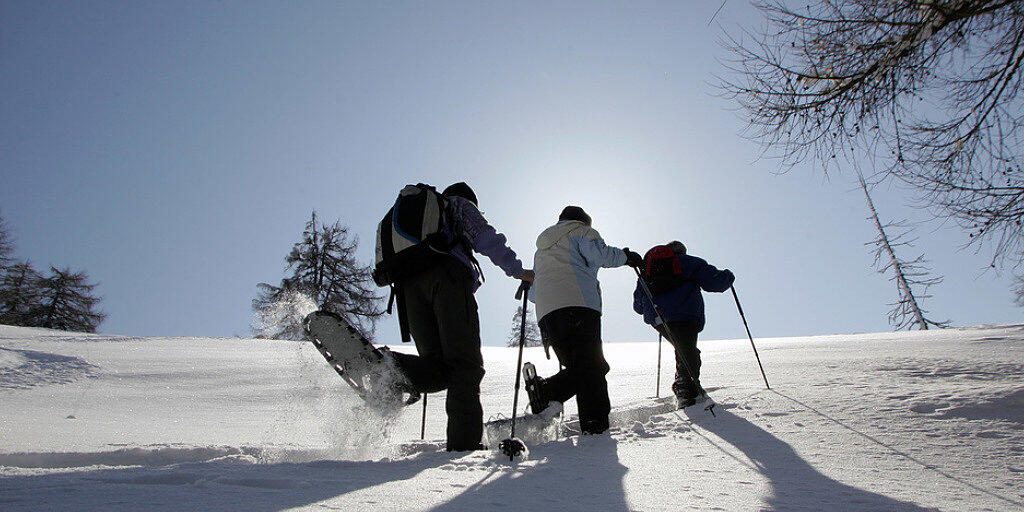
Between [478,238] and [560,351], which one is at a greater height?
[478,238]

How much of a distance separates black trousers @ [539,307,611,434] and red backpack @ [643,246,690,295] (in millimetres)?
1510

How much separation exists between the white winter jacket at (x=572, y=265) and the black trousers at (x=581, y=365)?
8cm

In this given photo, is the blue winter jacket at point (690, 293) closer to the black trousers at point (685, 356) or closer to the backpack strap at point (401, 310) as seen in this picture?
the black trousers at point (685, 356)

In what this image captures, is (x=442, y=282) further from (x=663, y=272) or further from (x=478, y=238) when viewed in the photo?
(x=663, y=272)

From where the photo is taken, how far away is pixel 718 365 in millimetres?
7285

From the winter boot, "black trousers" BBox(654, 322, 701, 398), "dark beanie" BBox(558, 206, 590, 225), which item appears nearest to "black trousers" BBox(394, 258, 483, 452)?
the winter boot

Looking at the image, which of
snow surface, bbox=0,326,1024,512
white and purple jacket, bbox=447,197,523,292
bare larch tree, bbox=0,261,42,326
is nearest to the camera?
snow surface, bbox=0,326,1024,512

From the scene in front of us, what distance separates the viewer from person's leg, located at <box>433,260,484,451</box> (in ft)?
8.61

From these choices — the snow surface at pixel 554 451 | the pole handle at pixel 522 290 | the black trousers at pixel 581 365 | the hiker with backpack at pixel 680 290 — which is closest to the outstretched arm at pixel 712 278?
the hiker with backpack at pixel 680 290

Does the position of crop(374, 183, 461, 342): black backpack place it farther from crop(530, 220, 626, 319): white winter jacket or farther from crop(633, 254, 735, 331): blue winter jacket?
crop(633, 254, 735, 331): blue winter jacket

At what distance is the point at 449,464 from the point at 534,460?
0.43 m

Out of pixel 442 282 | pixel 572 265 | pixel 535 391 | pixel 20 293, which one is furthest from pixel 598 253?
pixel 20 293

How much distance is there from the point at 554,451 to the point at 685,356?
7.89 ft

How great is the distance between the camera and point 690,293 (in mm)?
4785
